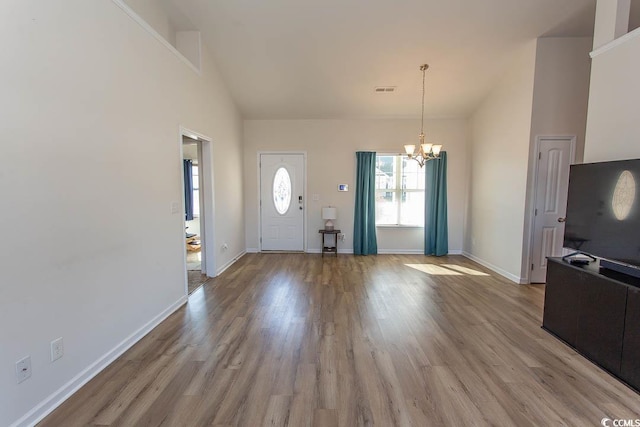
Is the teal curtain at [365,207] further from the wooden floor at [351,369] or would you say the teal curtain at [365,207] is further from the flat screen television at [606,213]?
the flat screen television at [606,213]

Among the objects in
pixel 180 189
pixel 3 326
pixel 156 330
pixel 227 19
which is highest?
pixel 227 19

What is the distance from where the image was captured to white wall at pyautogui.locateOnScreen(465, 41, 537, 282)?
4105 millimetres

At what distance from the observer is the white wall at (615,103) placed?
2.43 metres

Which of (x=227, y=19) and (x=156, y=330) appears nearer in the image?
(x=156, y=330)

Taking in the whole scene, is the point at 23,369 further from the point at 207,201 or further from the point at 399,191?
the point at 399,191

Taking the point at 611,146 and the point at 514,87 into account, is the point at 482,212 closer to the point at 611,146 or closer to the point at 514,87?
the point at 514,87

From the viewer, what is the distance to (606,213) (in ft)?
7.89

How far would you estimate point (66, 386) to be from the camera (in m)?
1.93

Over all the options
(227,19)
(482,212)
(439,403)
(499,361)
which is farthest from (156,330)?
(482,212)

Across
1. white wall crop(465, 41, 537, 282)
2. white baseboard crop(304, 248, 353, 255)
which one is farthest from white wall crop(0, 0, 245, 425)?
white wall crop(465, 41, 537, 282)

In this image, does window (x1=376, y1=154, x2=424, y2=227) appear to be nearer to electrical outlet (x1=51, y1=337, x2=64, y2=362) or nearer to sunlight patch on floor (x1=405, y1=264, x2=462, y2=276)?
sunlight patch on floor (x1=405, y1=264, x2=462, y2=276)

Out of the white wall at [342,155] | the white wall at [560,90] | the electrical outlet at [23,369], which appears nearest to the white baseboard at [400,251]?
the white wall at [342,155]

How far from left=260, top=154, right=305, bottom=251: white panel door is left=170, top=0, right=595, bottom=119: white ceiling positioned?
3.89 ft

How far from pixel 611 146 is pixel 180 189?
4.38 metres
